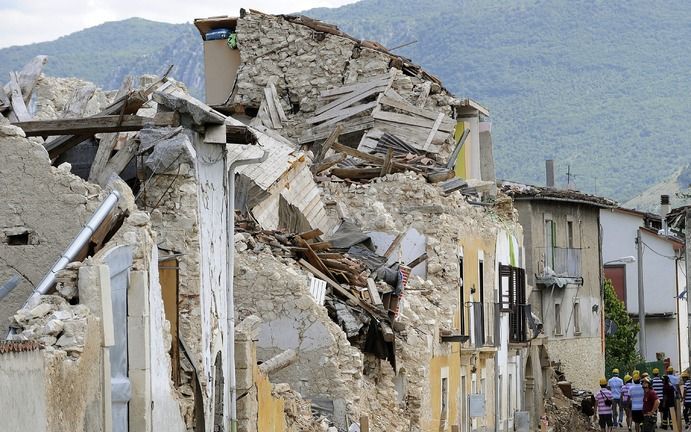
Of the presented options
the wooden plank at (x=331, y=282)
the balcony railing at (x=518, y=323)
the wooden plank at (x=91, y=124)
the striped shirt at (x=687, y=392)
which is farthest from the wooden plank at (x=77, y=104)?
the balcony railing at (x=518, y=323)

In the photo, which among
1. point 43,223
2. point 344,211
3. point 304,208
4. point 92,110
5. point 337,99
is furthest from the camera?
point 337,99

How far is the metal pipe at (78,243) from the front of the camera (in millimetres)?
13656

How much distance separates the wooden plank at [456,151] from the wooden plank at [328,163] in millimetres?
2384

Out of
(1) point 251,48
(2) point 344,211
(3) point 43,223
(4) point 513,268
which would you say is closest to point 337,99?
(1) point 251,48

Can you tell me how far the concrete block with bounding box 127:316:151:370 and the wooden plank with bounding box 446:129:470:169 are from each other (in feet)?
79.9

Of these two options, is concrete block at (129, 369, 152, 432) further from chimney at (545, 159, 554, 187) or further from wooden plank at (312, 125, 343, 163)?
chimney at (545, 159, 554, 187)

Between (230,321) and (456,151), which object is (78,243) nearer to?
(230,321)

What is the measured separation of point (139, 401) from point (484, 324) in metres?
25.7

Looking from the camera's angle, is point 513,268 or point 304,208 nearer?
point 304,208

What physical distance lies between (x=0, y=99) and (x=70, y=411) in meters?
6.60

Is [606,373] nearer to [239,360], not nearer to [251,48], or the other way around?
[251,48]

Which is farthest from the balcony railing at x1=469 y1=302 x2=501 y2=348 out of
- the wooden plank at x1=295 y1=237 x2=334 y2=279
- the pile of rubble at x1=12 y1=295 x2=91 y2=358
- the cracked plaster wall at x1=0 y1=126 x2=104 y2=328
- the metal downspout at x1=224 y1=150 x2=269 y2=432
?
the pile of rubble at x1=12 y1=295 x2=91 y2=358

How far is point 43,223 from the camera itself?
15289 mm

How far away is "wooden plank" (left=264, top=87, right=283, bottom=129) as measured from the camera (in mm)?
42906
